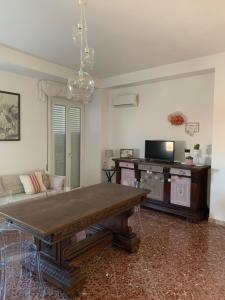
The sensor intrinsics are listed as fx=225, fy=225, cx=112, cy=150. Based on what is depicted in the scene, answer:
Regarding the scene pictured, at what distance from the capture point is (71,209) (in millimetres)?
2223

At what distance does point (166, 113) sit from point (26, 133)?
9.56 feet

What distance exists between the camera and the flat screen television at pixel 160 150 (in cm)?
442

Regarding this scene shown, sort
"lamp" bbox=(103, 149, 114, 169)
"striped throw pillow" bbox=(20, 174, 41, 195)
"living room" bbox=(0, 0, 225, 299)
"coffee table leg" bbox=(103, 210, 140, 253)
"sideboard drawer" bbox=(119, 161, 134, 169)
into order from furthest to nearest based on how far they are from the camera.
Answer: "lamp" bbox=(103, 149, 114, 169), "sideboard drawer" bbox=(119, 161, 134, 169), "striped throw pillow" bbox=(20, 174, 41, 195), "coffee table leg" bbox=(103, 210, 140, 253), "living room" bbox=(0, 0, 225, 299)

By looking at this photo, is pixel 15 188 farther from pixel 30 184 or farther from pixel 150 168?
pixel 150 168

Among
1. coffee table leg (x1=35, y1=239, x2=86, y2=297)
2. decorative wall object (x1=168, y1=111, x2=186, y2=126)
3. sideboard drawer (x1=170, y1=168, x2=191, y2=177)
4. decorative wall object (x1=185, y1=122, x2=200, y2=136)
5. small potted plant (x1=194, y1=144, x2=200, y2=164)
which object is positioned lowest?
coffee table leg (x1=35, y1=239, x2=86, y2=297)

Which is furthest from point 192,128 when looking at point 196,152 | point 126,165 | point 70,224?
point 70,224

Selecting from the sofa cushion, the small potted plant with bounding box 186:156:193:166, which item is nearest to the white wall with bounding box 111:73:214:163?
the small potted plant with bounding box 186:156:193:166

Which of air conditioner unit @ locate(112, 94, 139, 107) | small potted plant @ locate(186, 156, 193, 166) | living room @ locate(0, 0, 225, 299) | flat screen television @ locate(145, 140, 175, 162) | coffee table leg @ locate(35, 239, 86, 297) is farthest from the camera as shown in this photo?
air conditioner unit @ locate(112, 94, 139, 107)

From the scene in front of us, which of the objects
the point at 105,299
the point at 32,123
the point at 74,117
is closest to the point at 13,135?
the point at 32,123

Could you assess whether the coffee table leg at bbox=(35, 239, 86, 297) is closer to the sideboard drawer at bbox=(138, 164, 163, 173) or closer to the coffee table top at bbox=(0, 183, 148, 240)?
the coffee table top at bbox=(0, 183, 148, 240)

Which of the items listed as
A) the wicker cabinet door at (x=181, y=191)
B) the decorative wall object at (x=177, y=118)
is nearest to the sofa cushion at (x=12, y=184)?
the wicker cabinet door at (x=181, y=191)

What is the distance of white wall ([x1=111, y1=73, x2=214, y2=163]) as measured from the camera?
424cm

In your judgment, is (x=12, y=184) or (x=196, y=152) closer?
(x=12, y=184)

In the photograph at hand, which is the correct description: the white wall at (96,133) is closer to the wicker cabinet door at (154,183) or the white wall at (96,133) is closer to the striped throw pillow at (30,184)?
the wicker cabinet door at (154,183)
